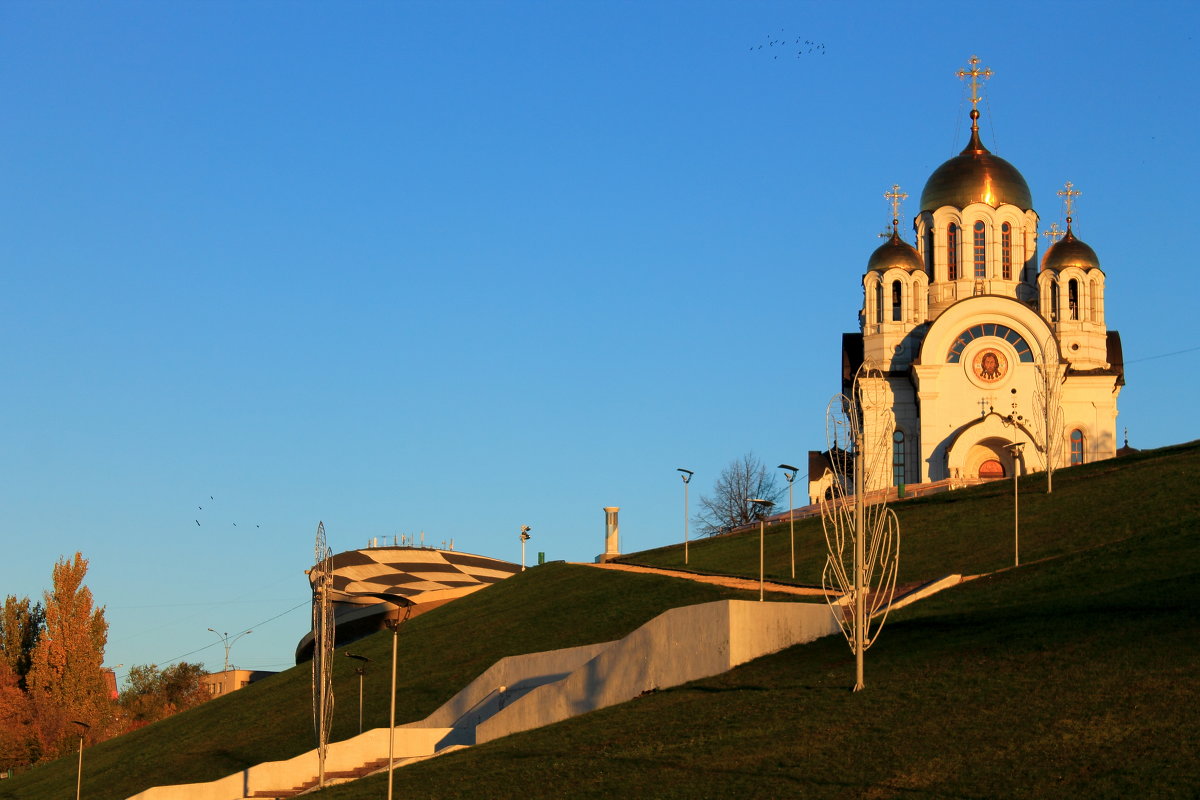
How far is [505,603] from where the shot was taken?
164 ft

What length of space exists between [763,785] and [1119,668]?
6515 mm

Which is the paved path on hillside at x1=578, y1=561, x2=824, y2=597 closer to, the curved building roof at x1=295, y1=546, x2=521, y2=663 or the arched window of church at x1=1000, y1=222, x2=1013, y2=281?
the curved building roof at x1=295, y1=546, x2=521, y2=663

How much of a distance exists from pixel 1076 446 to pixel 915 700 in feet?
153

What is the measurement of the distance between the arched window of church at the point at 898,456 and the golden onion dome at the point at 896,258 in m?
7.59

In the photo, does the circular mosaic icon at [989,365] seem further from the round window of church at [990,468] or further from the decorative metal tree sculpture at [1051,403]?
the round window of church at [990,468]

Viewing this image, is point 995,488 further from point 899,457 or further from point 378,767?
point 378,767

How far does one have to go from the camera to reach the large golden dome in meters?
72.2

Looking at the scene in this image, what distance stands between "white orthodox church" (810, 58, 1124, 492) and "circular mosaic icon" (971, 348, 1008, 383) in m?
0.04

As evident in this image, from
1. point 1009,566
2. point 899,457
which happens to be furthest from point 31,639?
point 1009,566

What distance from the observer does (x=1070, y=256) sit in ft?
232

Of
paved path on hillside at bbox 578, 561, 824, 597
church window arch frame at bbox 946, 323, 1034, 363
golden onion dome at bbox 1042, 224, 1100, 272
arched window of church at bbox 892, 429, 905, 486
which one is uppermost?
golden onion dome at bbox 1042, 224, 1100, 272

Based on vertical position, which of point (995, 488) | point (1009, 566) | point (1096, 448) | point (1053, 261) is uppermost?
point (1053, 261)

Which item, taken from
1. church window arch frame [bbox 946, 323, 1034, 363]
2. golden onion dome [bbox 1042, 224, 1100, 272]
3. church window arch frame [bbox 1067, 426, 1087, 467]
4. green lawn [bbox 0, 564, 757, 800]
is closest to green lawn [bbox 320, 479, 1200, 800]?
green lawn [bbox 0, 564, 757, 800]

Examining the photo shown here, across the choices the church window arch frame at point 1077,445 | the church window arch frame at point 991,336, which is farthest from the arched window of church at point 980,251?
the church window arch frame at point 1077,445
